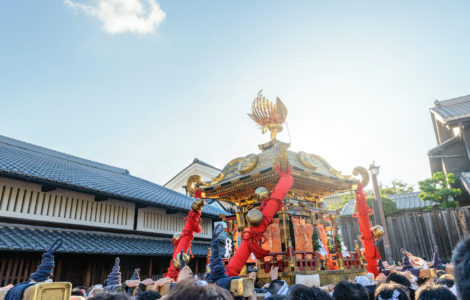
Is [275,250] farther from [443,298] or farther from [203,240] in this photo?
[203,240]

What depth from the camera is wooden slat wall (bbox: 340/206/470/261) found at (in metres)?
13.6

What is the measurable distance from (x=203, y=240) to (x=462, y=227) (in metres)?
13.1

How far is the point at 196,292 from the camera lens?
1.58 meters

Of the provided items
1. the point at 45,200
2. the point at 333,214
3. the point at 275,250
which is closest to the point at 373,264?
the point at 333,214

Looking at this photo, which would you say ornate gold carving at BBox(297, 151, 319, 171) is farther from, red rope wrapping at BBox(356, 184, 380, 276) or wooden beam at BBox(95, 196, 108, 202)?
wooden beam at BBox(95, 196, 108, 202)

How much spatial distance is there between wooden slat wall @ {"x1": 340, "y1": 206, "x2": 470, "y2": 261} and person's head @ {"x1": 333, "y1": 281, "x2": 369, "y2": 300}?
1389 centimetres

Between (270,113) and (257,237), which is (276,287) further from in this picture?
(270,113)

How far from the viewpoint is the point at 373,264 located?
6.42 meters

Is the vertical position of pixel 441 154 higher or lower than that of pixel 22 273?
higher

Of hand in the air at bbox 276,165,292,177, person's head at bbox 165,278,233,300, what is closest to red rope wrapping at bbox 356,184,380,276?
hand in the air at bbox 276,165,292,177

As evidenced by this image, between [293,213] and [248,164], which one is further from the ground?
[248,164]

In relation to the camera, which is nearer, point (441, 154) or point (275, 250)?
point (275, 250)

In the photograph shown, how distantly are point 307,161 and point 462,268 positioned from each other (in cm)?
524

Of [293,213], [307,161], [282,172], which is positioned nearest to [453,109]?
[307,161]
